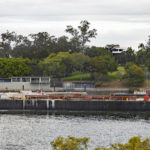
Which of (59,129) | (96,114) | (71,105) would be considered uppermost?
(71,105)

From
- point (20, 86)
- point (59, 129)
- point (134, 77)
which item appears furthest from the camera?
point (134, 77)

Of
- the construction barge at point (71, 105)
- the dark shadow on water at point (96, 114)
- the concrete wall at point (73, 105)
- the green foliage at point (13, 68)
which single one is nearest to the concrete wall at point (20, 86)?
the green foliage at point (13, 68)

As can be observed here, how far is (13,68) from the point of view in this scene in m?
192

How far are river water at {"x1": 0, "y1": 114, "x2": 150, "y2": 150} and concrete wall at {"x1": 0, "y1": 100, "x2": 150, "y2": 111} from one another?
44.9 feet

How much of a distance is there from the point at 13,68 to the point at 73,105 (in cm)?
6696

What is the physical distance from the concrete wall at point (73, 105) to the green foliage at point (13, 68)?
6053 centimetres

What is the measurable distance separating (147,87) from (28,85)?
43.0 meters

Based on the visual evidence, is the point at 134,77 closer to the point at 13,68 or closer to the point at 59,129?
the point at 13,68

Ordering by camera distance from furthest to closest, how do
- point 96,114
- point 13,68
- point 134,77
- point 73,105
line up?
point 13,68, point 134,77, point 73,105, point 96,114

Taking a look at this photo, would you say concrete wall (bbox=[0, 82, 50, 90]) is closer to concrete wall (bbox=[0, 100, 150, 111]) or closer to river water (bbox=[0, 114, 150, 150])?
concrete wall (bbox=[0, 100, 150, 111])

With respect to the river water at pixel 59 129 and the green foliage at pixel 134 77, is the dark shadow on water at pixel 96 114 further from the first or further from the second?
the green foliage at pixel 134 77

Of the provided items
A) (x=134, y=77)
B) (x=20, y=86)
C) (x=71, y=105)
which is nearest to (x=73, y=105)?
(x=71, y=105)

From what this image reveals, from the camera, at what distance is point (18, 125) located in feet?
325

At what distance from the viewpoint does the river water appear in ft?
265
